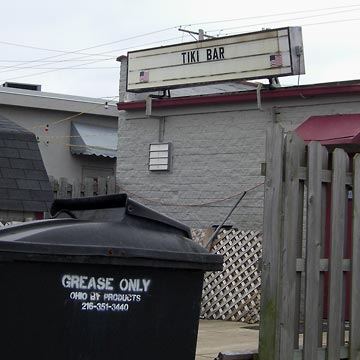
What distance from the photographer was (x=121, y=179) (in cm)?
1556

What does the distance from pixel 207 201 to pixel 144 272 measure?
376 inches

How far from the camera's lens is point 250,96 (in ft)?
Result: 44.7

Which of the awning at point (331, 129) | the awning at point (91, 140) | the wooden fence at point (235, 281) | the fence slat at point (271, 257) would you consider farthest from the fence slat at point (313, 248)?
the awning at point (91, 140)

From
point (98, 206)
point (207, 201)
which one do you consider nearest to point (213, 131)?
point (207, 201)

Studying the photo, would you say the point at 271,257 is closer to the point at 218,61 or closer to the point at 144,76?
the point at 218,61

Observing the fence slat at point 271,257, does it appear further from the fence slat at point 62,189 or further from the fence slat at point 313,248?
the fence slat at point 62,189

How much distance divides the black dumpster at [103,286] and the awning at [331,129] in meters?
7.17

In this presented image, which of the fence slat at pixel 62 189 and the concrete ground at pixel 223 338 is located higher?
the fence slat at pixel 62 189

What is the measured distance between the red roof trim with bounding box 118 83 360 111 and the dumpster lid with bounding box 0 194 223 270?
7954 mm

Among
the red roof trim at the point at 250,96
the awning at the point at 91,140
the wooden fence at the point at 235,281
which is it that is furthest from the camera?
the awning at the point at 91,140

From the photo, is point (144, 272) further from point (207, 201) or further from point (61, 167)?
point (61, 167)

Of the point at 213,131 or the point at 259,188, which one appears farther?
the point at 213,131

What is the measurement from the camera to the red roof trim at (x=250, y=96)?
41.1 ft

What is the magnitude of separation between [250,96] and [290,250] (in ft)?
25.0
